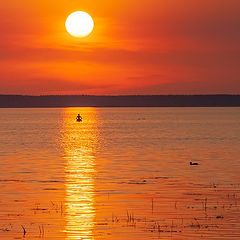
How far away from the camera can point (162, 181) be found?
45750 millimetres

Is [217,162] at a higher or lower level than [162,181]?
higher

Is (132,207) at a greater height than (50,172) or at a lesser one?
lesser

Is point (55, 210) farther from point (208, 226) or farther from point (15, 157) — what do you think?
point (15, 157)

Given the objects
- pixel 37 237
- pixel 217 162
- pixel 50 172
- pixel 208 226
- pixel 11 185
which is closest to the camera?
pixel 37 237

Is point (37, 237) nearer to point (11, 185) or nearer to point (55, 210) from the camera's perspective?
point (55, 210)

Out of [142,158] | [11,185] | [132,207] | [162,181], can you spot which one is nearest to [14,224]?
[132,207]

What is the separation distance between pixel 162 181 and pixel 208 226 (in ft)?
54.3

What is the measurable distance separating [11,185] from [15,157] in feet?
86.3

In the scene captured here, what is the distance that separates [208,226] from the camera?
29.2 meters

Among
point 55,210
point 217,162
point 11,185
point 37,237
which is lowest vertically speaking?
point 37,237

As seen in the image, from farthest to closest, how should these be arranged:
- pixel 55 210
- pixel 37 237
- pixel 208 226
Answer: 1. pixel 55 210
2. pixel 208 226
3. pixel 37 237

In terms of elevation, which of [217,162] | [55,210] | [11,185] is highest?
[217,162]

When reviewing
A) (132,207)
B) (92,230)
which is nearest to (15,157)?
(132,207)

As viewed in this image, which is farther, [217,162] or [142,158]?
[142,158]
